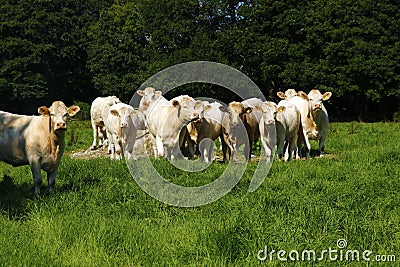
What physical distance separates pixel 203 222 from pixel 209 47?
3086 cm

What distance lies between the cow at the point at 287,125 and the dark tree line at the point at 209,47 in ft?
63.6

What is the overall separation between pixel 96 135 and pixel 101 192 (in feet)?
36.3

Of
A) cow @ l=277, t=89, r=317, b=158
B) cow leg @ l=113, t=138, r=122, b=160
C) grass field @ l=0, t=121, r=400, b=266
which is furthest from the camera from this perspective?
cow @ l=277, t=89, r=317, b=158

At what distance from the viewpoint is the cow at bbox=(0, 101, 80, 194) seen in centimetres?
806

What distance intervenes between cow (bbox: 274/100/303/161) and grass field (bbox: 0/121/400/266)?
3.70 metres

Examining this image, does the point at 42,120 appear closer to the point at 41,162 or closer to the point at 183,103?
the point at 41,162

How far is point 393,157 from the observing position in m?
10.9

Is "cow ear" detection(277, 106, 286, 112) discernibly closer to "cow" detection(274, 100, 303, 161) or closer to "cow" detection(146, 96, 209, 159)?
"cow" detection(274, 100, 303, 161)

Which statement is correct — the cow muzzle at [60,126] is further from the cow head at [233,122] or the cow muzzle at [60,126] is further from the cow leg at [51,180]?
the cow head at [233,122]

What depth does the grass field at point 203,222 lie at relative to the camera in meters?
4.67

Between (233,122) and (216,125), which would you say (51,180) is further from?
(233,122)

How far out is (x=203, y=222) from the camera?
5.63 metres

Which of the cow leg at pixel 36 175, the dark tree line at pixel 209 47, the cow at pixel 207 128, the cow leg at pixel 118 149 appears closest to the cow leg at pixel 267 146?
the cow at pixel 207 128

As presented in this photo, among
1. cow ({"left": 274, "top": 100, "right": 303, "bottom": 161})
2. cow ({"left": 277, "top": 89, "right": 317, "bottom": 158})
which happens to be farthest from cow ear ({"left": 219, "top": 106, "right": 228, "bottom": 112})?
cow ({"left": 277, "top": 89, "right": 317, "bottom": 158})
